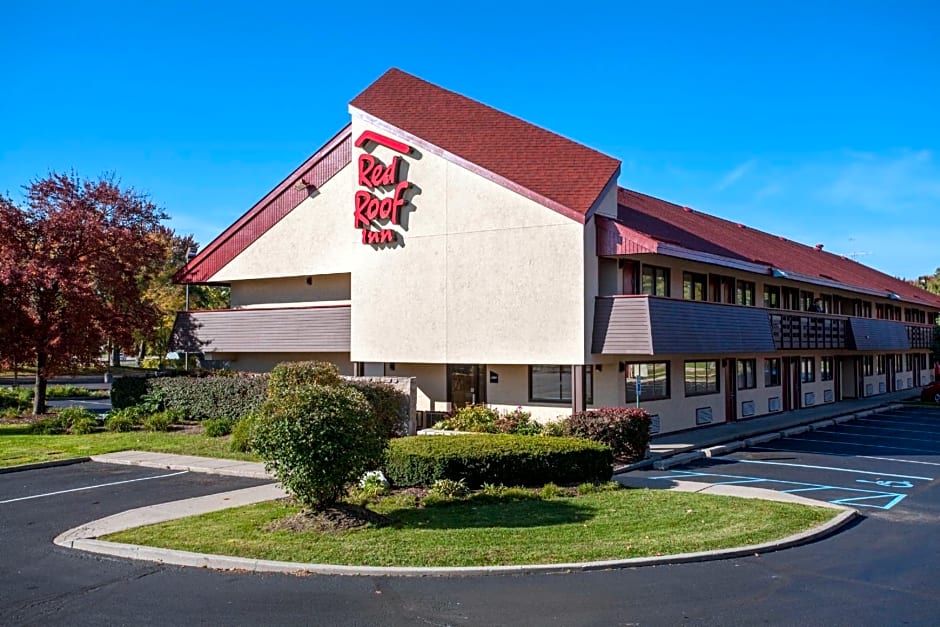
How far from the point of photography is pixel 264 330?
29188mm

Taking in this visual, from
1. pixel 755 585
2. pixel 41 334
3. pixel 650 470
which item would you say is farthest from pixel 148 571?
pixel 41 334

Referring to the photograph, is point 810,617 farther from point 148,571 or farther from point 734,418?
point 734,418

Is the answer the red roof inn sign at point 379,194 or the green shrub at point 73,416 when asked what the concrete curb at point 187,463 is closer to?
the green shrub at point 73,416

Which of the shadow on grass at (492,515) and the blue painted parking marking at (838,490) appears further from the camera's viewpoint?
the blue painted parking marking at (838,490)

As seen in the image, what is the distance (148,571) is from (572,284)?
1421 cm

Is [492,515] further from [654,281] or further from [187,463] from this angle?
[654,281]

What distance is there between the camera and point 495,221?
23.4 m

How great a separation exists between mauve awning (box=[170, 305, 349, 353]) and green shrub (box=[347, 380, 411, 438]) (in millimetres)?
6413

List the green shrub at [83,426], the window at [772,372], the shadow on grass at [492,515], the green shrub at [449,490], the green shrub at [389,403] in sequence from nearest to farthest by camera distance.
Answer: the shadow on grass at [492,515] → the green shrub at [449,490] → the green shrub at [389,403] → the green shrub at [83,426] → the window at [772,372]

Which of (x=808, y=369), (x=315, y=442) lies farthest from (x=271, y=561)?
(x=808, y=369)

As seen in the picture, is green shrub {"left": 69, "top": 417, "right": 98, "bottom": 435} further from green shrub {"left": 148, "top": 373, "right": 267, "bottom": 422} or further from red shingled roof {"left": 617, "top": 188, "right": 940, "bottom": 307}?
red shingled roof {"left": 617, "top": 188, "right": 940, "bottom": 307}

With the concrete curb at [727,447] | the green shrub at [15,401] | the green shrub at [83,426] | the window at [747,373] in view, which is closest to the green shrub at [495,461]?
the concrete curb at [727,447]

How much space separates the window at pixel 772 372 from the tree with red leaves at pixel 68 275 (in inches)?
932

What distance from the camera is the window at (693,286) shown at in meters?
26.9
